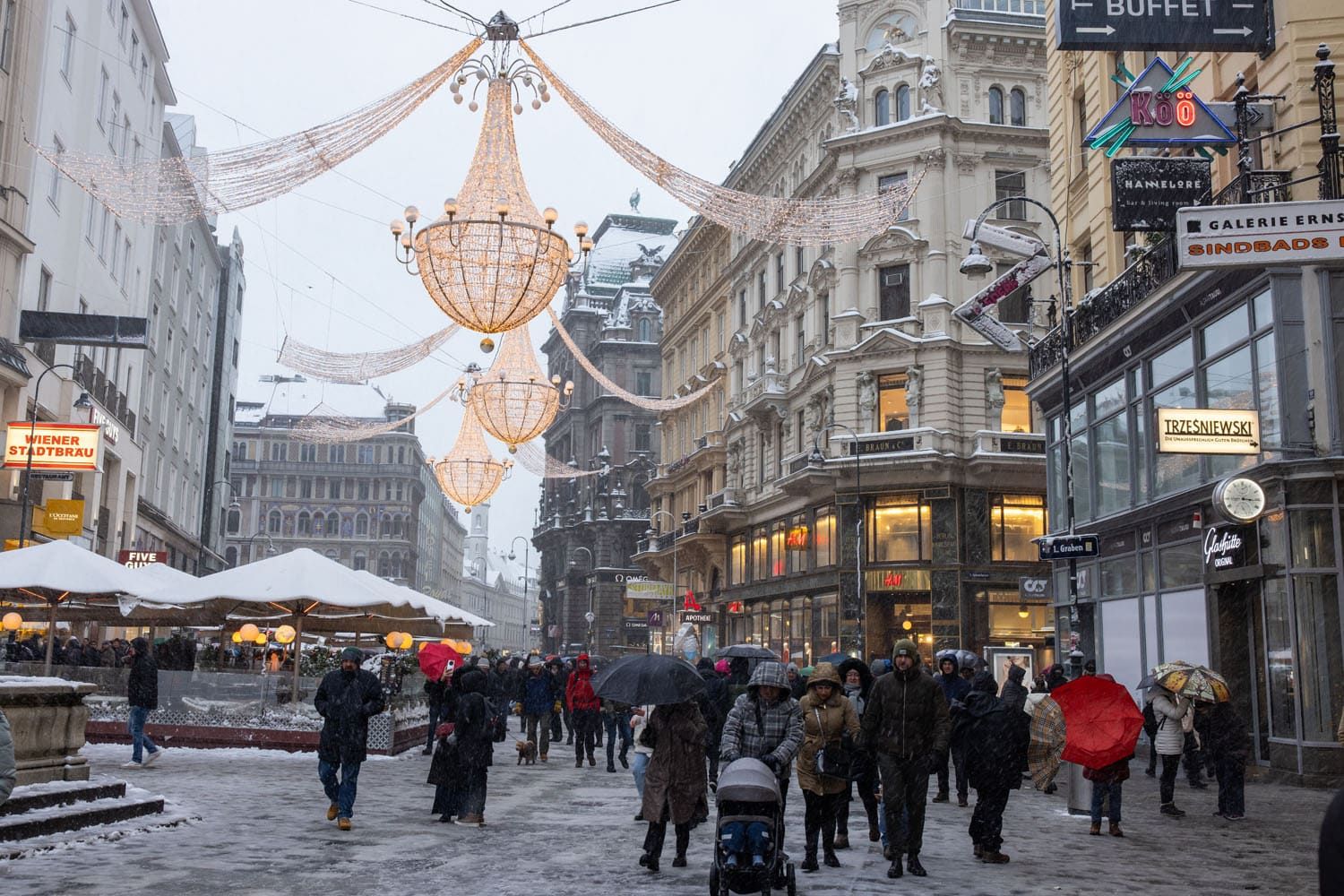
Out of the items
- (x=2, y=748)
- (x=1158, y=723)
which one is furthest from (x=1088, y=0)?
(x=2, y=748)

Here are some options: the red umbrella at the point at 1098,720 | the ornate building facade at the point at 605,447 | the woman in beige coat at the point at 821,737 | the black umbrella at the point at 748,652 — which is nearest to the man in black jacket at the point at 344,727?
the woman in beige coat at the point at 821,737

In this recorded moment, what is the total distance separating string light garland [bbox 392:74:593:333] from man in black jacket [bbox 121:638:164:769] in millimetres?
6845

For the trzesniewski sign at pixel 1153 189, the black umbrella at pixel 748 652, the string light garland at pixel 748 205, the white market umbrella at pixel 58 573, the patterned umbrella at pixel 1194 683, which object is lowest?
the patterned umbrella at pixel 1194 683

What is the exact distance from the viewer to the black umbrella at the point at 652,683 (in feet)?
35.8

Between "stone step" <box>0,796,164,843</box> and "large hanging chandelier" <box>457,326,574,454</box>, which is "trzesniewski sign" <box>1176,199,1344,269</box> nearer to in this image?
"stone step" <box>0,796,164,843</box>

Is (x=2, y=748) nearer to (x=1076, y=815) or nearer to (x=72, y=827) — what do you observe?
(x=72, y=827)

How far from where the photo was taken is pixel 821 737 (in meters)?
10.8

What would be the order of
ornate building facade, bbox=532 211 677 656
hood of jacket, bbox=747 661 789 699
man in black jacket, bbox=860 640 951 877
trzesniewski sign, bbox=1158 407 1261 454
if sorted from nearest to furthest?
1. hood of jacket, bbox=747 661 789 699
2. man in black jacket, bbox=860 640 951 877
3. trzesniewski sign, bbox=1158 407 1261 454
4. ornate building facade, bbox=532 211 677 656

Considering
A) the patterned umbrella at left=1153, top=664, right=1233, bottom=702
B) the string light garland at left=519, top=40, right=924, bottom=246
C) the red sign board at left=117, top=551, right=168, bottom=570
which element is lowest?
the patterned umbrella at left=1153, top=664, right=1233, bottom=702

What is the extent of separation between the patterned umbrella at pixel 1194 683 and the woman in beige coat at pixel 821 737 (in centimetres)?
593

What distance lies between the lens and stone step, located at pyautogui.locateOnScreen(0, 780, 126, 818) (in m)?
11.3

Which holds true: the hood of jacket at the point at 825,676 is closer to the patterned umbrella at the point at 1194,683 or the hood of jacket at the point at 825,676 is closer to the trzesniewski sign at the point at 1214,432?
the patterned umbrella at the point at 1194,683

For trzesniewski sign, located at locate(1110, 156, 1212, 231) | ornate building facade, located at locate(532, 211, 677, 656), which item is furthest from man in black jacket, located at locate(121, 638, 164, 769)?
ornate building facade, located at locate(532, 211, 677, 656)

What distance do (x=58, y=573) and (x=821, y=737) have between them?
14761 mm
